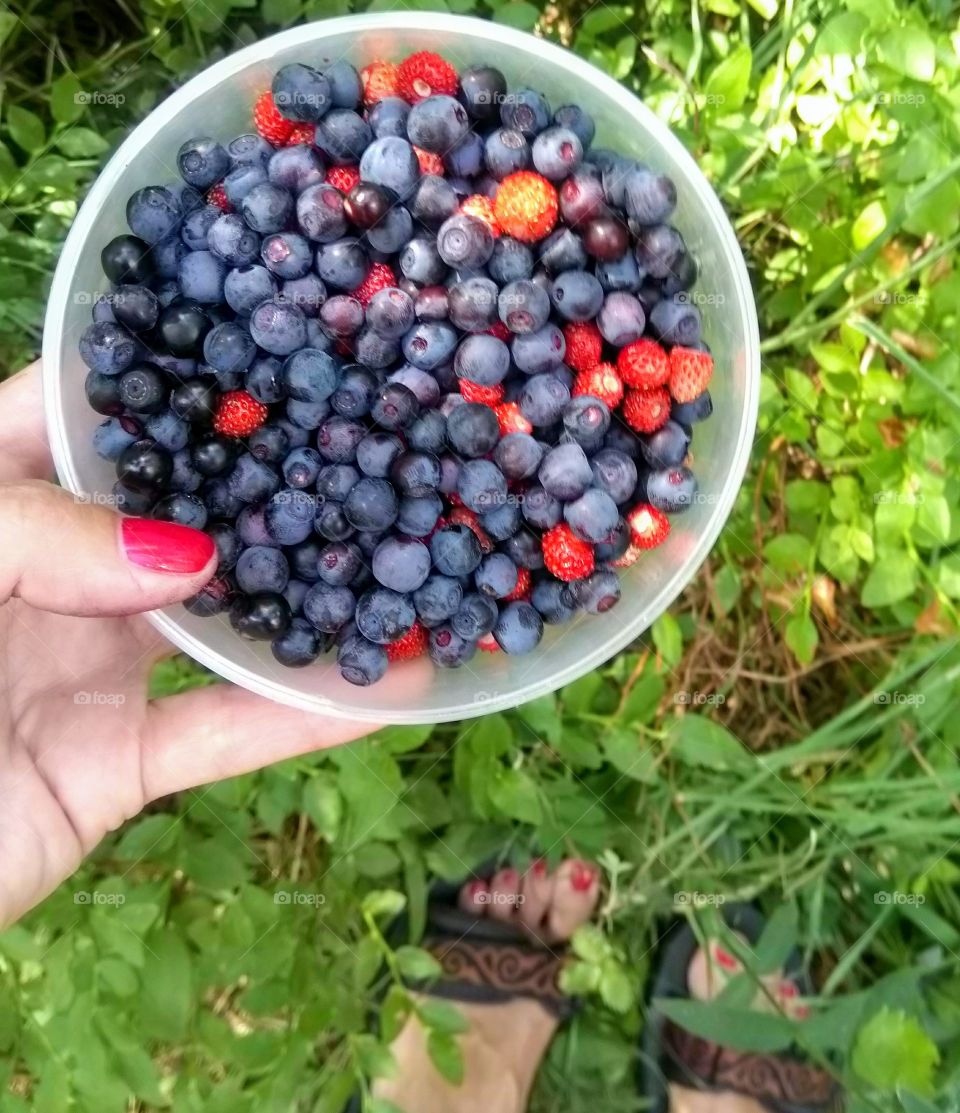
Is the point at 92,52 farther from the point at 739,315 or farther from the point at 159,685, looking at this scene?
the point at 739,315

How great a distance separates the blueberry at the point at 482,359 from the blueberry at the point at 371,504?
5.6 inches

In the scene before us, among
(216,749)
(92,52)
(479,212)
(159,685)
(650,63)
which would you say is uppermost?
(650,63)

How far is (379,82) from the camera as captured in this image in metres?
1.11

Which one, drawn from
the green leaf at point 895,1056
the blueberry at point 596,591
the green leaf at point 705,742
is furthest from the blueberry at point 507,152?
the green leaf at point 895,1056

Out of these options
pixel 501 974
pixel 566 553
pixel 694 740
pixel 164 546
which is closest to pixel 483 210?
pixel 566 553

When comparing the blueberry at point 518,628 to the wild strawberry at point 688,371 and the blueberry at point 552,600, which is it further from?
the wild strawberry at point 688,371

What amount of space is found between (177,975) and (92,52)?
1.29 metres

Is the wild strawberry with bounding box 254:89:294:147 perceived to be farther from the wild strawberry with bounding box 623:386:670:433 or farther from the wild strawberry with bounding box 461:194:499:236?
the wild strawberry with bounding box 623:386:670:433

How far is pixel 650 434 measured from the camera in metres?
1.11

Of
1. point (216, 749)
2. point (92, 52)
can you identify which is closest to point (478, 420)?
point (216, 749)

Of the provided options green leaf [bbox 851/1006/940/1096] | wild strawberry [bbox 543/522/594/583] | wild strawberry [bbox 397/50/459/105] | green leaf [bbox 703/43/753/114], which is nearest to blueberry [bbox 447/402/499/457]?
wild strawberry [bbox 543/522/594/583]

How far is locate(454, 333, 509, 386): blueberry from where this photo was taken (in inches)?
40.4

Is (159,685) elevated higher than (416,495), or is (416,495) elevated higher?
(416,495)

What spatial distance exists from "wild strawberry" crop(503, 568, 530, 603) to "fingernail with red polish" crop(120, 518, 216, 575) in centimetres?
33
